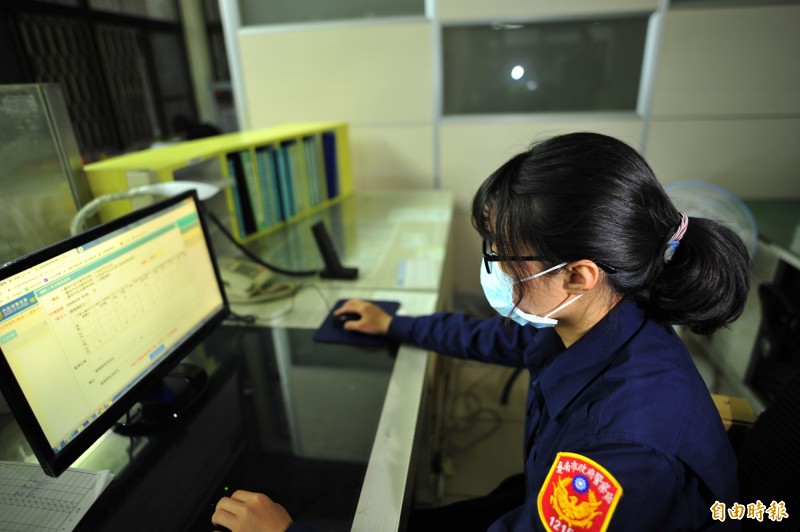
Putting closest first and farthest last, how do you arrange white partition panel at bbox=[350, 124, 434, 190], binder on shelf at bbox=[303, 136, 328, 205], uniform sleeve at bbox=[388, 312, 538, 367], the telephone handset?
uniform sleeve at bbox=[388, 312, 538, 367], the telephone handset, binder on shelf at bbox=[303, 136, 328, 205], white partition panel at bbox=[350, 124, 434, 190]

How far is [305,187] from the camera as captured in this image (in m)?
1.83

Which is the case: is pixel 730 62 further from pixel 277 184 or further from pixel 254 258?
pixel 254 258

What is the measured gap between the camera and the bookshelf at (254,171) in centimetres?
→ 111

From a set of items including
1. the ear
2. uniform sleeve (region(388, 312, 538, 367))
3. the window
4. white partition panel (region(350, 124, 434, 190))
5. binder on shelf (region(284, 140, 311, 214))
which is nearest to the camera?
the ear

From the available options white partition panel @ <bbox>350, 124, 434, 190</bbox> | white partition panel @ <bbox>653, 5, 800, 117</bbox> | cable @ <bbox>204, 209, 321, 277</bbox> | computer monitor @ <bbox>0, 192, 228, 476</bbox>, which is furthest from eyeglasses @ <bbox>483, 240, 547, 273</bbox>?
white partition panel @ <bbox>653, 5, 800, 117</bbox>

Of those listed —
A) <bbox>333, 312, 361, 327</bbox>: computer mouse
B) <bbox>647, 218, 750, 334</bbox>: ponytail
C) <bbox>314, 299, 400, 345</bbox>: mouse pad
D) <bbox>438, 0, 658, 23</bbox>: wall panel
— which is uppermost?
<bbox>438, 0, 658, 23</bbox>: wall panel

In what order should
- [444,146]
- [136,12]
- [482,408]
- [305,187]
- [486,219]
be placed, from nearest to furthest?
[486,219] → [305,187] → [482,408] → [444,146] → [136,12]

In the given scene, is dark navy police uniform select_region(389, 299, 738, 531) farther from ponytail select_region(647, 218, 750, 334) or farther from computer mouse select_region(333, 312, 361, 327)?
computer mouse select_region(333, 312, 361, 327)

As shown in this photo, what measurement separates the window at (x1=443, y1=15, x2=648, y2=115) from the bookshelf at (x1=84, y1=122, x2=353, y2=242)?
23.2 inches

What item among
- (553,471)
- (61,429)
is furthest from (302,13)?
(553,471)

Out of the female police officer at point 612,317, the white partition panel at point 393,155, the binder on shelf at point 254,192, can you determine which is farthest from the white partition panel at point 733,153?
the binder on shelf at point 254,192

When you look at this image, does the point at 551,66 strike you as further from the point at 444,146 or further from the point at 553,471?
the point at 553,471

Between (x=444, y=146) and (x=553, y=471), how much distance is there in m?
1.74

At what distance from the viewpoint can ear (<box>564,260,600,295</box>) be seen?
0.66 m
